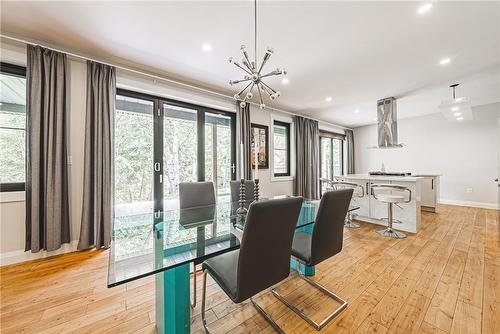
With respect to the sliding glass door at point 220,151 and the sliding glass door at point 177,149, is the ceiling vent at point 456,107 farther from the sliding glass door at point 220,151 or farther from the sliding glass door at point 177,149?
the sliding glass door at point 177,149

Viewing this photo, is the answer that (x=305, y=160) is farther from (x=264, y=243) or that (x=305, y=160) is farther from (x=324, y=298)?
(x=264, y=243)

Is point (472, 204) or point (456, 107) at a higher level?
point (456, 107)

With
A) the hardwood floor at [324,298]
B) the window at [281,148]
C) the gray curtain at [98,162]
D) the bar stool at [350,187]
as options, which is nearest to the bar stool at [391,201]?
the bar stool at [350,187]

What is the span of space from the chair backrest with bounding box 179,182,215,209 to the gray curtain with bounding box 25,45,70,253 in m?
1.46

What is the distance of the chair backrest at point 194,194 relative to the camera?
231 cm

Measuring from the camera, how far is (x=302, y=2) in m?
1.75

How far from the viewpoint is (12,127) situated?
2.28 meters

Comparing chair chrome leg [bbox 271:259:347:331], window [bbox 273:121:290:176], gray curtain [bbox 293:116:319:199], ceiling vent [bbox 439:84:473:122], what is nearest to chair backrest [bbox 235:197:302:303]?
chair chrome leg [bbox 271:259:347:331]

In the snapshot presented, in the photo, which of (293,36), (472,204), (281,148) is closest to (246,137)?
(281,148)

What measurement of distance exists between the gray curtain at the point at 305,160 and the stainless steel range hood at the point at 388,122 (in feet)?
5.42

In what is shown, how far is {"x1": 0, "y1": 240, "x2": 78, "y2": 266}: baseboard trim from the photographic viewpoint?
2.16 meters

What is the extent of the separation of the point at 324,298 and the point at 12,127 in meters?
3.80

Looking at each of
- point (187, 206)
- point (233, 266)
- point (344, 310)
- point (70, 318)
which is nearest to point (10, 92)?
point (187, 206)

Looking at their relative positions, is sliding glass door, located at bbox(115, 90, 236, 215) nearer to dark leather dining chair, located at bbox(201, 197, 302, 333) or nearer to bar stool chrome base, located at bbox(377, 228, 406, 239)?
dark leather dining chair, located at bbox(201, 197, 302, 333)
